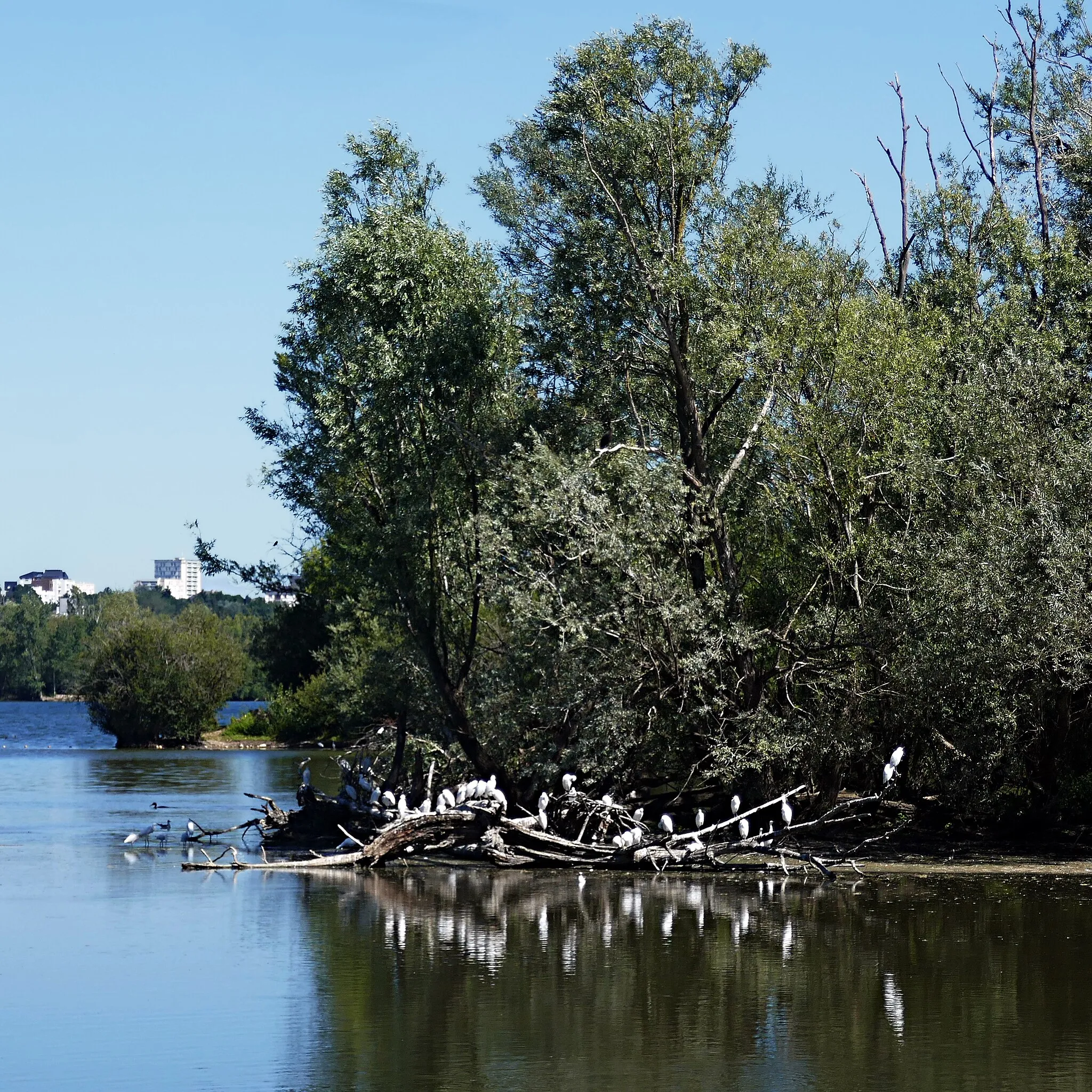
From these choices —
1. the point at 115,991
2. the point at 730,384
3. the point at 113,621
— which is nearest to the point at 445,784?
the point at 730,384

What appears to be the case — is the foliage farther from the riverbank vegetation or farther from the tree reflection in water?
the tree reflection in water

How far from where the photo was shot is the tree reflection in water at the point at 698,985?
13.0 meters

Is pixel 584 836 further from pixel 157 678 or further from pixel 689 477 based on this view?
pixel 157 678

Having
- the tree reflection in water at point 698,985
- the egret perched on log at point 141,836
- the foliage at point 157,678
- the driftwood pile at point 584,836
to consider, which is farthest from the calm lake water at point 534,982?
the foliage at point 157,678

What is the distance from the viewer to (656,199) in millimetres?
26531

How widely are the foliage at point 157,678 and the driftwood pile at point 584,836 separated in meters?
43.8

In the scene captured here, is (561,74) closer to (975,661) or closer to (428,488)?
(428,488)

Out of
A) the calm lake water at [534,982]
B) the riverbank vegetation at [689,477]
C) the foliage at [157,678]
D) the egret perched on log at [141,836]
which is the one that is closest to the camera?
the calm lake water at [534,982]

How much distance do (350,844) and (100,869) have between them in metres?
4.33

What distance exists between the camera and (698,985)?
53.2 feet

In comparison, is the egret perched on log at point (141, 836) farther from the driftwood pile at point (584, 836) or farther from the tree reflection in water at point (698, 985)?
the tree reflection in water at point (698, 985)

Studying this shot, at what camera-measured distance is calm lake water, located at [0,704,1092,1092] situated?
13.0 m

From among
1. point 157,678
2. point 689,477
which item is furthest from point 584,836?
point 157,678

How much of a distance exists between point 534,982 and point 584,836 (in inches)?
387
